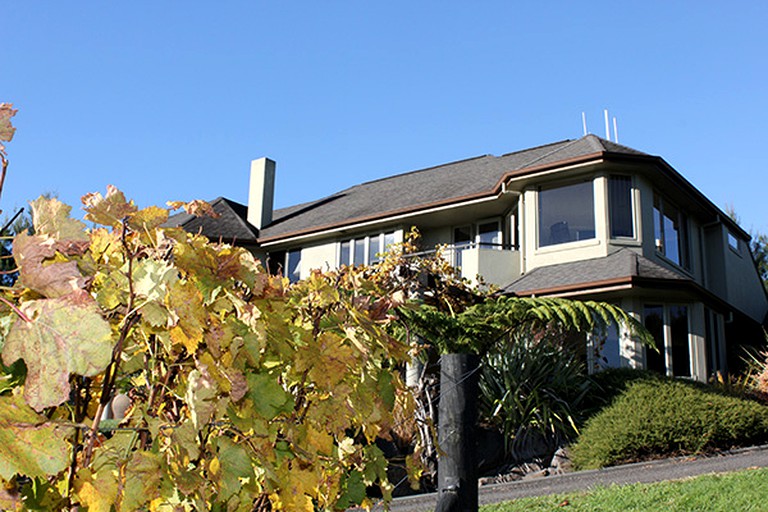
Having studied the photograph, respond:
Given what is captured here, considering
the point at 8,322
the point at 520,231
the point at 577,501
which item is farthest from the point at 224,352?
the point at 520,231

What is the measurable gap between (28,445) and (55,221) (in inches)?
26.9

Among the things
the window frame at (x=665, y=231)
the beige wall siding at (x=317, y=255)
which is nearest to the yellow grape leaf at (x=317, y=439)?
the window frame at (x=665, y=231)

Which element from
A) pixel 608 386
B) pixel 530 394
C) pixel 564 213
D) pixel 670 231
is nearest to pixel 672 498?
pixel 530 394

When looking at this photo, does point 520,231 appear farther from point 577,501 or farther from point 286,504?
point 286,504

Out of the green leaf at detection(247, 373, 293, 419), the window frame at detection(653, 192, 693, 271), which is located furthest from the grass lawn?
the window frame at detection(653, 192, 693, 271)

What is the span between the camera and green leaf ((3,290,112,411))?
122 centimetres

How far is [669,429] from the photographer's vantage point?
9.84m

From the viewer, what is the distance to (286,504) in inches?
77.9

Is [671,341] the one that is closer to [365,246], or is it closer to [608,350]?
[608,350]

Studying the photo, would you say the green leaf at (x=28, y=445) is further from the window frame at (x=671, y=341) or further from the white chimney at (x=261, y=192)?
the white chimney at (x=261, y=192)

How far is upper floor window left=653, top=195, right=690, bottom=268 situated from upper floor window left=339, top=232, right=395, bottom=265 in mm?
8143

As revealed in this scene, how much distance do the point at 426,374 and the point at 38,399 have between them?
8080 millimetres

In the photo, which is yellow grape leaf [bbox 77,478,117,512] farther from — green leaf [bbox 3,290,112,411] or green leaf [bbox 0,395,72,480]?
green leaf [bbox 3,290,112,411]

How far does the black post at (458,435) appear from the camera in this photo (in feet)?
13.8
